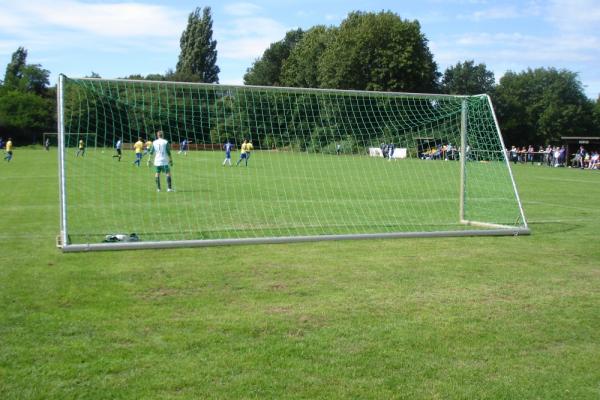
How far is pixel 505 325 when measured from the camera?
17.6ft

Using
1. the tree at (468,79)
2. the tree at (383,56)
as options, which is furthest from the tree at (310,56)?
the tree at (468,79)

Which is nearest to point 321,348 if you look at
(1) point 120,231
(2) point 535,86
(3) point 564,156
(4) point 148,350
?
(4) point 148,350

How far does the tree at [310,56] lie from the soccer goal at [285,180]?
1729 inches

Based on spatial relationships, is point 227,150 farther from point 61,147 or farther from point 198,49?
point 198,49

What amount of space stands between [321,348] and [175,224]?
22.8 feet

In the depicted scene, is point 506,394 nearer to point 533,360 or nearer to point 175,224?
point 533,360

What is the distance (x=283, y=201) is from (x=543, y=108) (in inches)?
2693

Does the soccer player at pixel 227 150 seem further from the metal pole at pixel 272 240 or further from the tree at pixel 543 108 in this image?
the tree at pixel 543 108

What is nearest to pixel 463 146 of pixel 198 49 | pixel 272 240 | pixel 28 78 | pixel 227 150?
pixel 272 240

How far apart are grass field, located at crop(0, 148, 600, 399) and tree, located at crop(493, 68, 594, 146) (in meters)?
70.4

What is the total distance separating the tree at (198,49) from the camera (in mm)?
86562

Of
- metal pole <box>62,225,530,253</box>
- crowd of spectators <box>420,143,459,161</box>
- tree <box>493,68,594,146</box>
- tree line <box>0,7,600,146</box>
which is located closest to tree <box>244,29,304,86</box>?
tree line <box>0,7,600,146</box>

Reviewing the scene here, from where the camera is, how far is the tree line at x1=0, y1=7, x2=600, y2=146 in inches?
2397

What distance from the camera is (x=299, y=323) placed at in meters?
5.31
